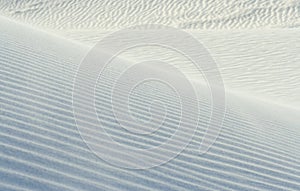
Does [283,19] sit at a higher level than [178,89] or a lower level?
higher

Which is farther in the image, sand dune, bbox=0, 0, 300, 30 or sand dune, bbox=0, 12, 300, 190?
sand dune, bbox=0, 0, 300, 30

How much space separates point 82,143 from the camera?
3793 mm

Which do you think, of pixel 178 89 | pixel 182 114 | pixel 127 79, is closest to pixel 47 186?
pixel 182 114

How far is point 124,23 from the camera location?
14984mm

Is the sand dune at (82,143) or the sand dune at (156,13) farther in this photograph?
the sand dune at (156,13)

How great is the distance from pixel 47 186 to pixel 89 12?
12983 millimetres

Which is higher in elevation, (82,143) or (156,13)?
(82,143)

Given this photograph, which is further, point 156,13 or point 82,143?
point 156,13

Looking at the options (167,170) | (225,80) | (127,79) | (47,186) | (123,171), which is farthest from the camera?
(225,80)

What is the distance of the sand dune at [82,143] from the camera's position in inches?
128

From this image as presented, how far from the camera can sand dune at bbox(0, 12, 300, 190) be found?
3.24 m

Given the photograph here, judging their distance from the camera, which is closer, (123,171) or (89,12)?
(123,171)

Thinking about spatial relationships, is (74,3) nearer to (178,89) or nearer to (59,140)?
(178,89)

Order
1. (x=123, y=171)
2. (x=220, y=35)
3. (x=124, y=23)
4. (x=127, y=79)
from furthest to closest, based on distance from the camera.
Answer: (x=124, y=23) → (x=220, y=35) → (x=127, y=79) → (x=123, y=171)
